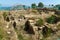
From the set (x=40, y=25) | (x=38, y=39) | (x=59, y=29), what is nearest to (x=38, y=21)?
(x=40, y=25)

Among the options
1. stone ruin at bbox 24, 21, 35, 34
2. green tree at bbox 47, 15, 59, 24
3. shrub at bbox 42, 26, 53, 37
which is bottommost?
green tree at bbox 47, 15, 59, 24

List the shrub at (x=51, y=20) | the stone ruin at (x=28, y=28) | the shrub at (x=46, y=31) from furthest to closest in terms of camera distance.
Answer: the shrub at (x=51, y=20)
the shrub at (x=46, y=31)
the stone ruin at (x=28, y=28)

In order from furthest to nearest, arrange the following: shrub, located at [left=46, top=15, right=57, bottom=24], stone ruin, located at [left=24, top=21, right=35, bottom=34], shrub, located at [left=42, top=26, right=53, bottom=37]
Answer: shrub, located at [left=46, top=15, right=57, bottom=24] → shrub, located at [left=42, top=26, right=53, bottom=37] → stone ruin, located at [left=24, top=21, right=35, bottom=34]

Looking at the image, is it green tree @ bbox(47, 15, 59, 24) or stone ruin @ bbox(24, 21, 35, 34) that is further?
green tree @ bbox(47, 15, 59, 24)

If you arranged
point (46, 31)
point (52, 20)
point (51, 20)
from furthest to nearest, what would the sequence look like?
point (51, 20)
point (52, 20)
point (46, 31)

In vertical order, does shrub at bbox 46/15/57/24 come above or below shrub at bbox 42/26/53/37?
below

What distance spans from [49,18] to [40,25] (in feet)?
19.1

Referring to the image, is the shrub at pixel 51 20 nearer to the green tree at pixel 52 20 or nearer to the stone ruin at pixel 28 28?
the green tree at pixel 52 20

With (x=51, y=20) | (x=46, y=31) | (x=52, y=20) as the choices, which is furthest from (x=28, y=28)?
(x=51, y=20)

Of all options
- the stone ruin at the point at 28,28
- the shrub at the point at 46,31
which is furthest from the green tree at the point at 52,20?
the stone ruin at the point at 28,28

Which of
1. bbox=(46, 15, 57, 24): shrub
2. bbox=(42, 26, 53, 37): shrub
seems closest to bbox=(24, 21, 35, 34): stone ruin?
bbox=(42, 26, 53, 37): shrub

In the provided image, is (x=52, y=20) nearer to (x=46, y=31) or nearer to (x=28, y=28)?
(x=46, y=31)

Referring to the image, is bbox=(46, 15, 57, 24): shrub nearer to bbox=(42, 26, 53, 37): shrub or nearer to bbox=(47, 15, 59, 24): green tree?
bbox=(47, 15, 59, 24): green tree

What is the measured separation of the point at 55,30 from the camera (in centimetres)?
2706
